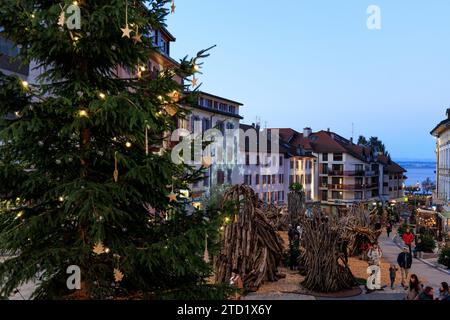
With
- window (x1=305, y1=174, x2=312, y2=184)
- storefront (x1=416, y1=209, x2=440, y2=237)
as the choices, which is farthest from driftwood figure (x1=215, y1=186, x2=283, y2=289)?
window (x1=305, y1=174, x2=312, y2=184)

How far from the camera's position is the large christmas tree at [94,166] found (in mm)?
6539

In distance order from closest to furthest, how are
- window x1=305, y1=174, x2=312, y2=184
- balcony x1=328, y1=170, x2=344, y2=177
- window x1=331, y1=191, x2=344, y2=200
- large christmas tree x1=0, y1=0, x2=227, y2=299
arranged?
large christmas tree x1=0, y1=0, x2=227, y2=299
window x1=305, y1=174, x2=312, y2=184
balcony x1=328, y1=170, x2=344, y2=177
window x1=331, y1=191, x2=344, y2=200

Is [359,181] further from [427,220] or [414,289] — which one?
[414,289]

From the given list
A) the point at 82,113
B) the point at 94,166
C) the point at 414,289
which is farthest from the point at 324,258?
the point at 82,113

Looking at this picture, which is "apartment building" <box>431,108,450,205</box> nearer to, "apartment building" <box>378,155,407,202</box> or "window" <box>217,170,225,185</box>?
"window" <box>217,170,225,185</box>

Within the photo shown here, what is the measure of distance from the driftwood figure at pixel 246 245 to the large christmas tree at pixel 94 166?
10.2 meters

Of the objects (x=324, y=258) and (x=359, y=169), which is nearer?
(x=324, y=258)

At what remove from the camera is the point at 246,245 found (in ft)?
60.1

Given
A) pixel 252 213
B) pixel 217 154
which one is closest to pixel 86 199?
pixel 252 213

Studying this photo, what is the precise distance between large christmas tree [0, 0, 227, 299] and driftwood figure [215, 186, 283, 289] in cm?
1022

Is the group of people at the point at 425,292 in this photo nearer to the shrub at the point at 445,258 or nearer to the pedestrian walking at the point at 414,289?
the pedestrian walking at the point at 414,289

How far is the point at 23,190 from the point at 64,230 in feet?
3.13

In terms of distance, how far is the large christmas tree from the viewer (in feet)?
21.5

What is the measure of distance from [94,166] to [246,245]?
1189cm
